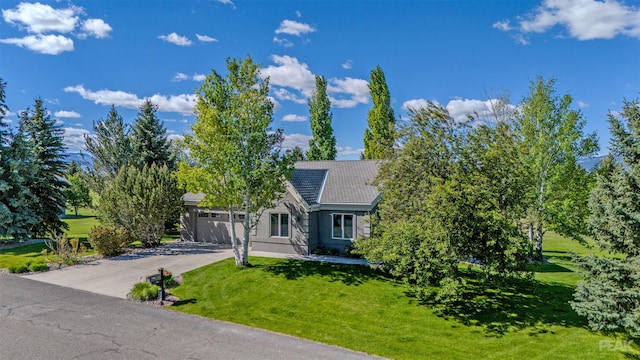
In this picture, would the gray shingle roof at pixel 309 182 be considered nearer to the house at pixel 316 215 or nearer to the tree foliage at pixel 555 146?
the house at pixel 316 215

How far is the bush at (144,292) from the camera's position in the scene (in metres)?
12.8

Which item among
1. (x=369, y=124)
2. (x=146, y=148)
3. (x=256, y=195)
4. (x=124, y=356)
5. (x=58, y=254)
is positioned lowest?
(x=124, y=356)

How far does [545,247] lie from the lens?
27.9 meters

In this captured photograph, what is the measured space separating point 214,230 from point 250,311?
12.5 m

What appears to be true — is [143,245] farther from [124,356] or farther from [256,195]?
[124,356]

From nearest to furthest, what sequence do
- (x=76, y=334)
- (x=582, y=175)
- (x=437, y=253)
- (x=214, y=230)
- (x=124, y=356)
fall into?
(x=124, y=356), (x=76, y=334), (x=437, y=253), (x=582, y=175), (x=214, y=230)

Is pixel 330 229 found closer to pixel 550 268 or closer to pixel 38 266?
pixel 550 268

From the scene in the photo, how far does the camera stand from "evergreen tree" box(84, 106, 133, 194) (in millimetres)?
28266

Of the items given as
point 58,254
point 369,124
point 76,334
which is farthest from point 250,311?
point 369,124

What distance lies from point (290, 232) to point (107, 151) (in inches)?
739

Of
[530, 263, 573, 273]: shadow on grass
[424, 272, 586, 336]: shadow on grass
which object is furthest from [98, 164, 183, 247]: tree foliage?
[530, 263, 573, 273]: shadow on grass

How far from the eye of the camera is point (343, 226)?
19.9 m

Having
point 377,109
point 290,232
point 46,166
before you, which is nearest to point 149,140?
point 46,166

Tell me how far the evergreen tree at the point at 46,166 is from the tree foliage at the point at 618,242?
30384 millimetres
